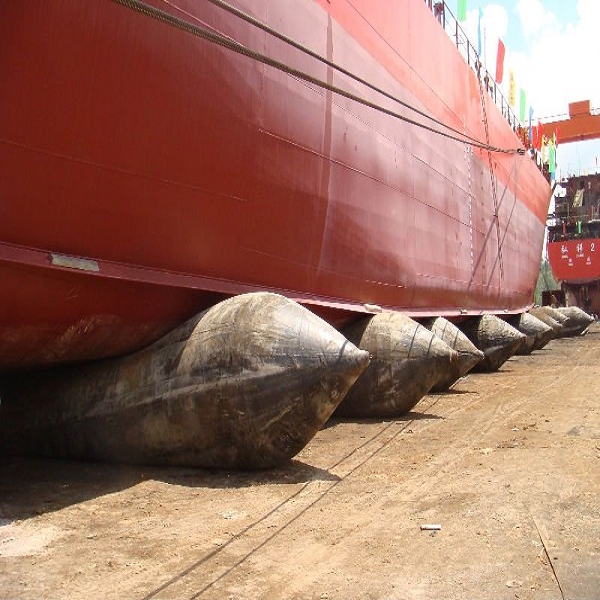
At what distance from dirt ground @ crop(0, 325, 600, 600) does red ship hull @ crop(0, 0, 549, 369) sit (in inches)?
44.3

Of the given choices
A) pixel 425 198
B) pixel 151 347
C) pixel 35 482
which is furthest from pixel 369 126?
pixel 35 482

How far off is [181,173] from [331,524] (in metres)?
2.55

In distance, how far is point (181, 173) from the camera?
14.8 ft

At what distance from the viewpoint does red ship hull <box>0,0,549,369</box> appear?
12.2 ft

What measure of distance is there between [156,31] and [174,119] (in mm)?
559

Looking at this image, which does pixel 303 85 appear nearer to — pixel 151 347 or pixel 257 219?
pixel 257 219

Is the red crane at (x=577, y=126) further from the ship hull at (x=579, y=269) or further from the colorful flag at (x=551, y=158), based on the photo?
the ship hull at (x=579, y=269)

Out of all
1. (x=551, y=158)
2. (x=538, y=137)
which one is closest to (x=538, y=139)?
(x=538, y=137)

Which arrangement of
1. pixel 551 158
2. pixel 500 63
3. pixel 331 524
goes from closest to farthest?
pixel 331 524
pixel 500 63
pixel 551 158

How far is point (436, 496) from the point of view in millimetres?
3678

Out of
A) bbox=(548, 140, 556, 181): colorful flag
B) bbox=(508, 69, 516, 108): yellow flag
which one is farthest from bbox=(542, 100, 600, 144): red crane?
bbox=(508, 69, 516, 108): yellow flag

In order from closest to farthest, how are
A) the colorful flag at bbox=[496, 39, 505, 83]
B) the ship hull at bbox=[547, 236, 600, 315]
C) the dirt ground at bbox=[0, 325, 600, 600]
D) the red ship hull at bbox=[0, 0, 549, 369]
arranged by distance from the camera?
the dirt ground at bbox=[0, 325, 600, 600] < the red ship hull at bbox=[0, 0, 549, 369] < the colorful flag at bbox=[496, 39, 505, 83] < the ship hull at bbox=[547, 236, 600, 315]

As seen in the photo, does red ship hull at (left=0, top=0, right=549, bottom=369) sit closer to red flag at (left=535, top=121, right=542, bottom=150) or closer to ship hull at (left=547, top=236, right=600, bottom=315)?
red flag at (left=535, top=121, right=542, bottom=150)

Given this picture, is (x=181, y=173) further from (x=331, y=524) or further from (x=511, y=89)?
(x=511, y=89)
